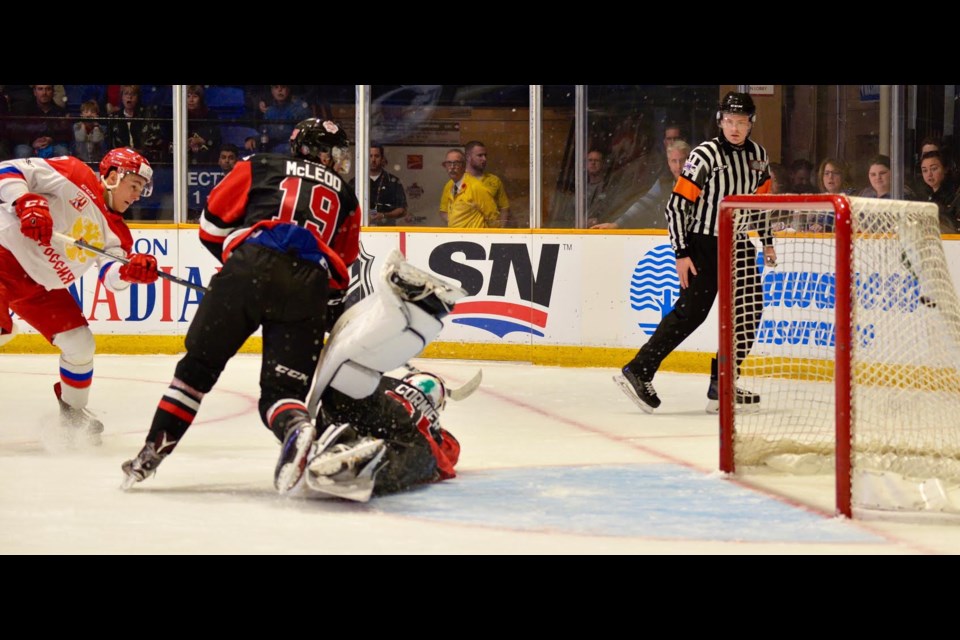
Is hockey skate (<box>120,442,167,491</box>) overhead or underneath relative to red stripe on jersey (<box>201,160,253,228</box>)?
underneath

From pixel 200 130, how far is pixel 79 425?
3472 mm

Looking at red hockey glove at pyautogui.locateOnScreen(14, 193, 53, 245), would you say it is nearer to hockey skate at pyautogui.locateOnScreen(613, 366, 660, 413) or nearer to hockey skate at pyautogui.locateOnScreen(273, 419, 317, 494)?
hockey skate at pyautogui.locateOnScreen(273, 419, 317, 494)

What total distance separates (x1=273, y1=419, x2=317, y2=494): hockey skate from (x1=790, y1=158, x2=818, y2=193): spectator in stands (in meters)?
4.23

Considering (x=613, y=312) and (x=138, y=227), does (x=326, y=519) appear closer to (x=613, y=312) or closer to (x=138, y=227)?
Result: (x=613, y=312)

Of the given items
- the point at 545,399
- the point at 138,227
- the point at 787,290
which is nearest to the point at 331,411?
the point at 545,399

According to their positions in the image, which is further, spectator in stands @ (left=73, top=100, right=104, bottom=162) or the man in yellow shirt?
spectator in stands @ (left=73, top=100, right=104, bottom=162)

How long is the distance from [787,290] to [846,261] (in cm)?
257

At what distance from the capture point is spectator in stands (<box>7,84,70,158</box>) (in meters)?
7.70

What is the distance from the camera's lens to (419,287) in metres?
3.26

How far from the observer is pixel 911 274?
345 centimetres

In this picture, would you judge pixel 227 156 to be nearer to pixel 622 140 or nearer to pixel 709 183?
pixel 622 140

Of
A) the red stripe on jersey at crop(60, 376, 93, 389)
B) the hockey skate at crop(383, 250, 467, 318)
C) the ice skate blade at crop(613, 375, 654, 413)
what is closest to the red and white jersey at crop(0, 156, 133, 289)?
the red stripe on jersey at crop(60, 376, 93, 389)

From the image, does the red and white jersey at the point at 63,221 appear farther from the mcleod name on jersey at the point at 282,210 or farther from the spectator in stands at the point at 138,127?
the spectator in stands at the point at 138,127

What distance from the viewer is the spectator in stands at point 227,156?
760cm
